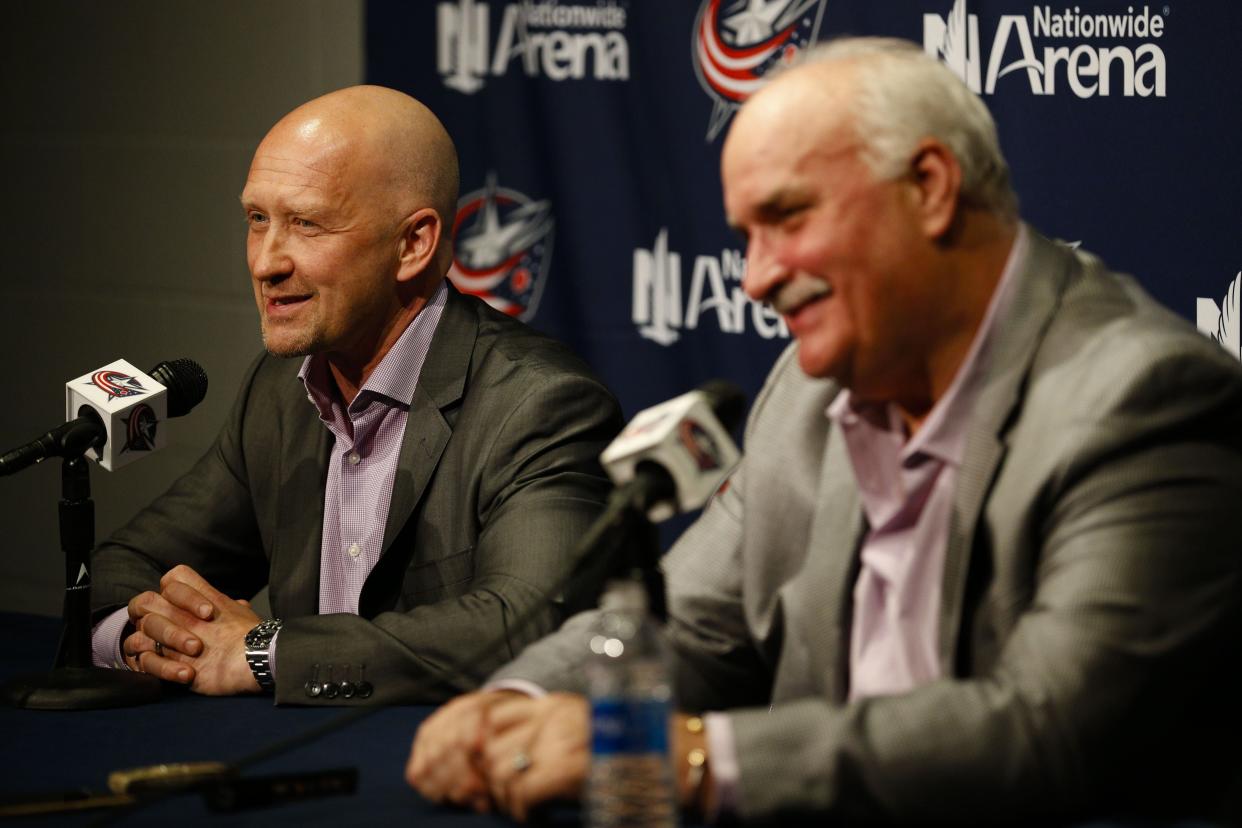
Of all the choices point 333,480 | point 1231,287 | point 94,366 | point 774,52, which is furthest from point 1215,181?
point 94,366

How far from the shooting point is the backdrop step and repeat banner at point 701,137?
3143mm

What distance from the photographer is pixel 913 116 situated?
71.0 inches

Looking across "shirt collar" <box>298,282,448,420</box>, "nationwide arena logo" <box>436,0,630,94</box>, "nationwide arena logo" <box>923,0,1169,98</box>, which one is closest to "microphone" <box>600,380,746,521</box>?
"shirt collar" <box>298,282,448,420</box>

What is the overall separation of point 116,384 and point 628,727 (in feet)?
4.02

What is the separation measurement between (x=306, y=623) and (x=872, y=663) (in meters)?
0.91

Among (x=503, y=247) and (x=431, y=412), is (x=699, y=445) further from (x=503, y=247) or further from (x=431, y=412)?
(x=503, y=247)

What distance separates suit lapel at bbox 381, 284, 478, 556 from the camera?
271cm

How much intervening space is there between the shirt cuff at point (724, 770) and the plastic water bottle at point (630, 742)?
85mm

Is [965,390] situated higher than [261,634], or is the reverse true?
[965,390]

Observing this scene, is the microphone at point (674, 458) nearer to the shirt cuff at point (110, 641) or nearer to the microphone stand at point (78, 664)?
the microphone stand at point (78, 664)

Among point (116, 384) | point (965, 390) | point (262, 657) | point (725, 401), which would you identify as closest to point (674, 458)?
Result: point (725, 401)

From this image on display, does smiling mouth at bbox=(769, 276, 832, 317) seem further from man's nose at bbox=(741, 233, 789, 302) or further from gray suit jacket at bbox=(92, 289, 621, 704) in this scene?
gray suit jacket at bbox=(92, 289, 621, 704)

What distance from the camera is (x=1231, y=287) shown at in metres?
3.11

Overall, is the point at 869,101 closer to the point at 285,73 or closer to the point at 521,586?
the point at 521,586
